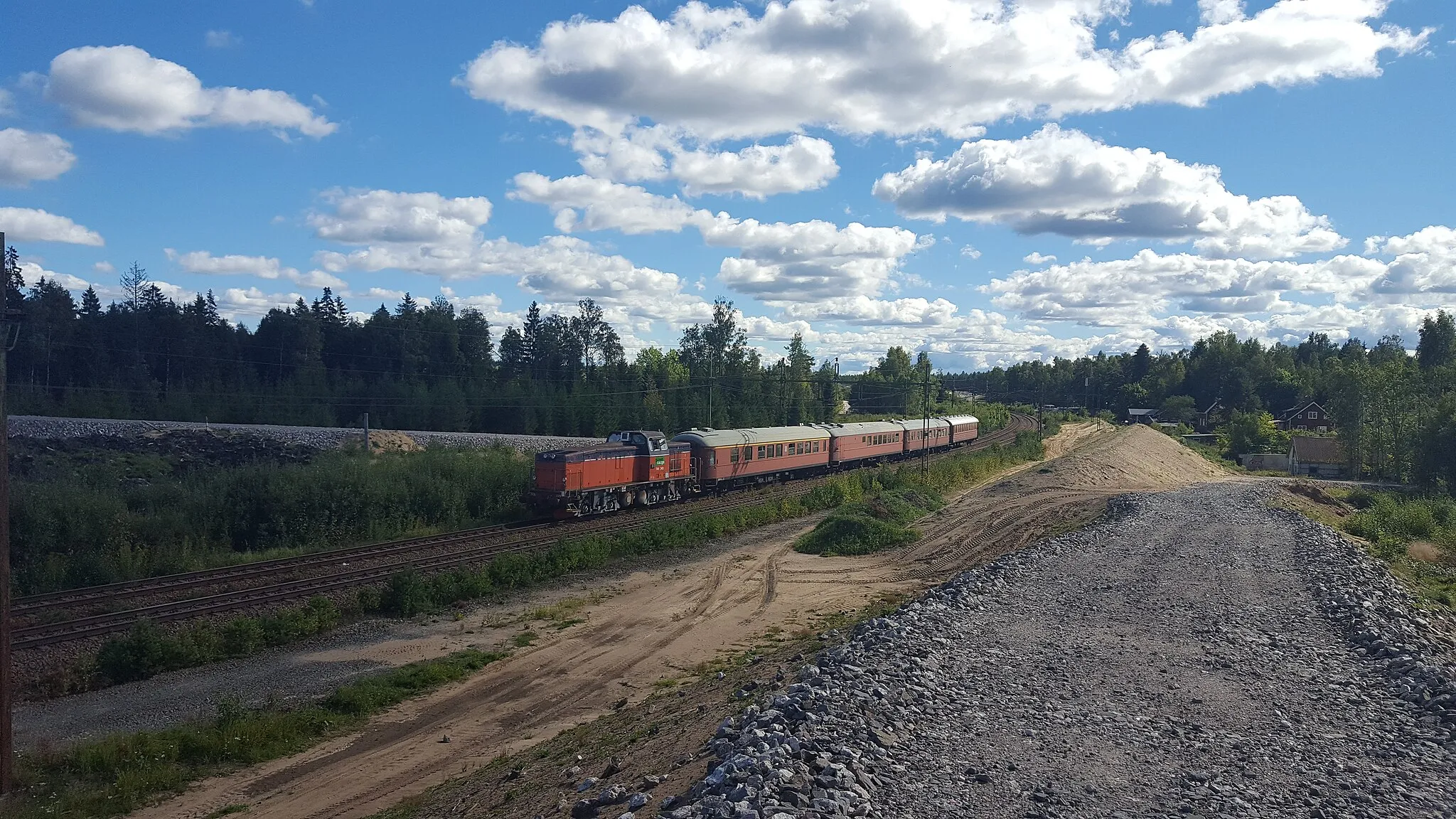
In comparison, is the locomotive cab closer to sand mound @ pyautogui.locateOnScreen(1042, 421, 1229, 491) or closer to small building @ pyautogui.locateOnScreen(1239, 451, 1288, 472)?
sand mound @ pyautogui.locateOnScreen(1042, 421, 1229, 491)

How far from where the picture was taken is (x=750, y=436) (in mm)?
44875

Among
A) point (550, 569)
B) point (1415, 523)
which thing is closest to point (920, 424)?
point (1415, 523)

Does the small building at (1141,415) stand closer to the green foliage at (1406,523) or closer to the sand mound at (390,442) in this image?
the green foliage at (1406,523)

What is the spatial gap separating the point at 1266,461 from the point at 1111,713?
78.9 meters

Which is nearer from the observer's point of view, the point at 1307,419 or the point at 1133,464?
the point at 1133,464

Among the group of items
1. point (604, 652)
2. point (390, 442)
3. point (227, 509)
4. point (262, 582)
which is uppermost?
point (390, 442)

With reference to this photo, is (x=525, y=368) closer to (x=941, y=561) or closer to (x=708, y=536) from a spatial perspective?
(x=708, y=536)

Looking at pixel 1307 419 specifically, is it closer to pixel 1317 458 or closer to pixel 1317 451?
pixel 1317 451

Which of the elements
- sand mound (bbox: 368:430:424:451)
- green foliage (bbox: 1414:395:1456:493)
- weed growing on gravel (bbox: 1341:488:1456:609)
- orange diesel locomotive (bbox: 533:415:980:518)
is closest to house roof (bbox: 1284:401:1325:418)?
green foliage (bbox: 1414:395:1456:493)

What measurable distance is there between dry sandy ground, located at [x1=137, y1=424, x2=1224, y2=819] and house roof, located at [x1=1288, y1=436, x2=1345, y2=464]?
4682 cm

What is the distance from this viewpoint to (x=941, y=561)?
27.8 metres

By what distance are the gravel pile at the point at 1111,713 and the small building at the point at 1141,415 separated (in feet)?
377

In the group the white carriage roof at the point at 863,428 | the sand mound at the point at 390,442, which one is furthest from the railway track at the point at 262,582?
the sand mound at the point at 390,442

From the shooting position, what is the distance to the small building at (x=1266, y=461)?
7575cm
